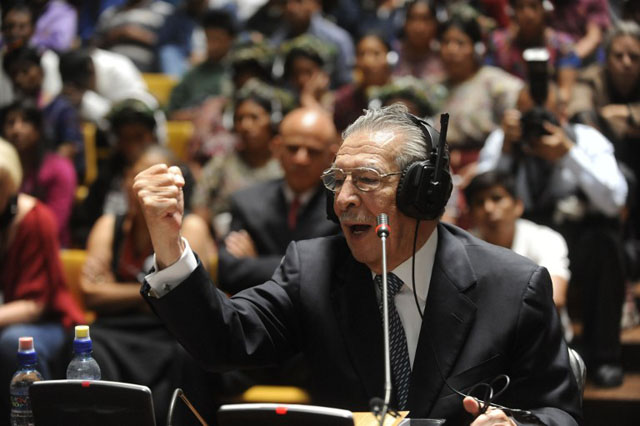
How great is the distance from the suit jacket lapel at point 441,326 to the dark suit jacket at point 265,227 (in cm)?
145

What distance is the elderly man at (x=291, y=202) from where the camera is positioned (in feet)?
12.5

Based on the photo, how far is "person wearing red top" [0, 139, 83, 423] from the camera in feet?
12.0

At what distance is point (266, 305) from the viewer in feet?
7.25

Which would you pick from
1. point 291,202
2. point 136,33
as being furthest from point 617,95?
point 136,33

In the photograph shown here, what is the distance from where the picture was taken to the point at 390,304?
2.22 metres

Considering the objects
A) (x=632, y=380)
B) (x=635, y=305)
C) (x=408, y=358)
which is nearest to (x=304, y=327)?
(x=408, y=358)

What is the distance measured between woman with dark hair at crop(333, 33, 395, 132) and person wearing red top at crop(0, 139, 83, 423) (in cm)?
202

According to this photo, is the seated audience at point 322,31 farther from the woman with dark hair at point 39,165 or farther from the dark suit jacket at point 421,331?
the dark suit jacket at point 421,331

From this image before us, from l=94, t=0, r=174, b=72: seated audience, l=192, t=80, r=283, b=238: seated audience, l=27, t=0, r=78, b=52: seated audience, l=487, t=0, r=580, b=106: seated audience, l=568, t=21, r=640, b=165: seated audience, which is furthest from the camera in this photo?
l=94, t=0, r=174, b=72: seated audience

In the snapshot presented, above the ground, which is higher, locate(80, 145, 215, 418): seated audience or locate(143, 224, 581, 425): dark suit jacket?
locate(143, 224, 581, 425): dark suit jacket

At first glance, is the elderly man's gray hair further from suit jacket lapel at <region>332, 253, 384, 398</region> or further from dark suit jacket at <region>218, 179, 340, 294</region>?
dark suit jacket at <region>218, 179, 340, 294</region>

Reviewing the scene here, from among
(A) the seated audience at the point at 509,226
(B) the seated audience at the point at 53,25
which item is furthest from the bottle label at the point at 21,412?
(B) the seated audience at the point at 53,25

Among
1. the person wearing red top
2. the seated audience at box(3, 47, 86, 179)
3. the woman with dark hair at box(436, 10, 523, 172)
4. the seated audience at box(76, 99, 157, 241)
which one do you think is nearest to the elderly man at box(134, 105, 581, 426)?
the person wearing red top

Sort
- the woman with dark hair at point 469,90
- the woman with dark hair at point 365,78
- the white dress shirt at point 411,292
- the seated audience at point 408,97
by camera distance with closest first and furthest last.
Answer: the white dress shirt at point 411,292
the seated audience at point 408,97
the woman with dark hair at point 469,90
the woman with dark hair at point 365,78
